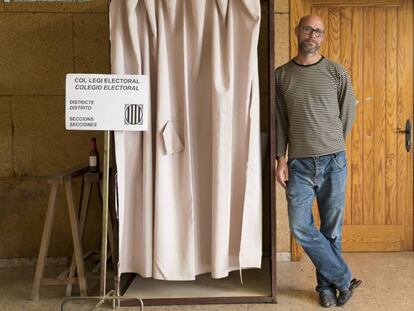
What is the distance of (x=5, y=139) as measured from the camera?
150 inches

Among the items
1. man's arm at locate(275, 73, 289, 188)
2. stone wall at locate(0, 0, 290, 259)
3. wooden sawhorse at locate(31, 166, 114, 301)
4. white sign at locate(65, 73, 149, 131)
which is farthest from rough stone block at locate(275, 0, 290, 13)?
wooden sawhorse at locate(31, 166, 114, 301)

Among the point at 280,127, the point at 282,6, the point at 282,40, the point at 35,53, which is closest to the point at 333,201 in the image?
the point at 280,127

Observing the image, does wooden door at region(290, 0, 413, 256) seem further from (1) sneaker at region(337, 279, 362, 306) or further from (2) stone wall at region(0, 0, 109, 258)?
(2) stone wall at region(0, 0, 109, 258)

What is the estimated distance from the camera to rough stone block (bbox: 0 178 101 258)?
385 cm

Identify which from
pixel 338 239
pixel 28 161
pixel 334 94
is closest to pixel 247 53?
pixel 334 94

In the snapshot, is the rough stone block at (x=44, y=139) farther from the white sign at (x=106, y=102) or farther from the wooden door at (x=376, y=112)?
the wooden door at (x=376, y=112)

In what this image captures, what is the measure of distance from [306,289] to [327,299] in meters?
0.30

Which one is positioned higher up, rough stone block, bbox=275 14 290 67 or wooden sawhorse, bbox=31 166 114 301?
rough stone block, bbox=275 14 290 67

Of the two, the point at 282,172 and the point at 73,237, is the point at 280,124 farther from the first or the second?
the point at 73,237

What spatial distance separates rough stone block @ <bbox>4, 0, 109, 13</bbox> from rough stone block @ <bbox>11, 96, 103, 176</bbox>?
641 mm

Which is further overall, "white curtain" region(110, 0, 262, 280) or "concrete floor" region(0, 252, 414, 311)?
"concrete floor" region(0, 252, 414, 311)

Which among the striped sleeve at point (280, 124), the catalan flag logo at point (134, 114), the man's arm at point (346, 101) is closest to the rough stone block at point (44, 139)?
the catalan flag logo at point (134, 114)

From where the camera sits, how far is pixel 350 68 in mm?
3967

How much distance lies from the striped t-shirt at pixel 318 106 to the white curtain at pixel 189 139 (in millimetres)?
223
